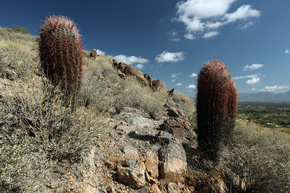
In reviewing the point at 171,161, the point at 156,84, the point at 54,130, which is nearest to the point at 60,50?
the point at 54,130

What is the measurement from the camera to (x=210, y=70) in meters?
3.20

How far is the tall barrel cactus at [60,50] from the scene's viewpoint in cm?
311

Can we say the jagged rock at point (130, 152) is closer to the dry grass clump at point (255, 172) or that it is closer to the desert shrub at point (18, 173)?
the desert shrub at point (18, 173)

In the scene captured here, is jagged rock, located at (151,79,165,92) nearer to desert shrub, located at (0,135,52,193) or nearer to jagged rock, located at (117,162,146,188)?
jagged rock, located at (117,162,146,188)

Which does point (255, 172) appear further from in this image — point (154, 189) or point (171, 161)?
point (154, 189)

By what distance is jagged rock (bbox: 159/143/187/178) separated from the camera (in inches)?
109

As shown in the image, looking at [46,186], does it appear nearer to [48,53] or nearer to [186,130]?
[48,53]

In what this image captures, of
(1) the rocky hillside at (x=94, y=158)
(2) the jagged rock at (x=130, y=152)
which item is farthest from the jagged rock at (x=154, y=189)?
(2) the jagged rock at (x=130, y=152)

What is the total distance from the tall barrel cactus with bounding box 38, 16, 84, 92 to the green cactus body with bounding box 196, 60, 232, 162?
2.88 m

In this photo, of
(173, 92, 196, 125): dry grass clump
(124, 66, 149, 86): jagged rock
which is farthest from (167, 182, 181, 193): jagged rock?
(124, 66, 149, 86): jagged rock

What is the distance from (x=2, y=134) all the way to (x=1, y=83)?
1926 millimetres

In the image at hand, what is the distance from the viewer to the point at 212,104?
3.14 meters

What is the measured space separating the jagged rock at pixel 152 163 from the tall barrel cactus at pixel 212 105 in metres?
1.22

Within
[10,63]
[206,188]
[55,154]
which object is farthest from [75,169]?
[10,63]
